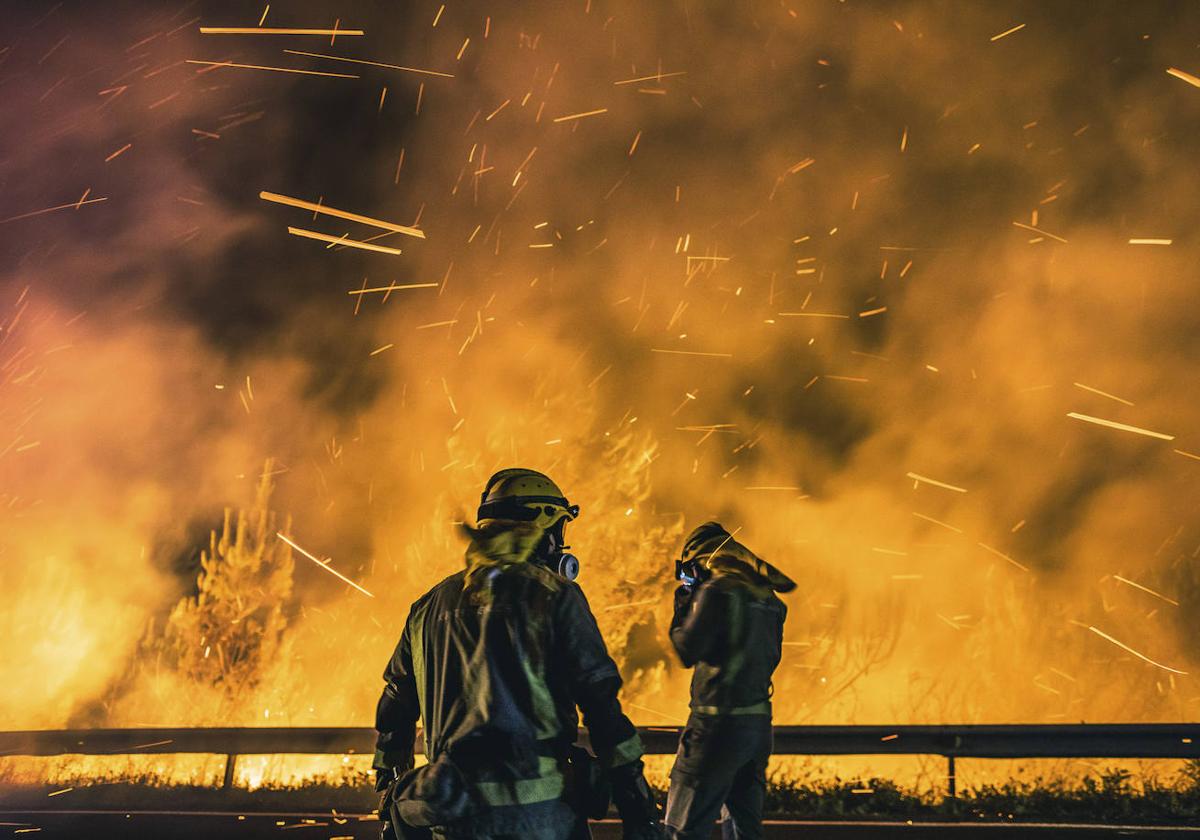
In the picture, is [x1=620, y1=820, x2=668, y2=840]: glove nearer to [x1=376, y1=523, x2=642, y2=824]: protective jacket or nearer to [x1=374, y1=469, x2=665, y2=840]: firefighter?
[x1=374, y1=469, x2=665, y2=840]: firefighter

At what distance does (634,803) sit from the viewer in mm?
2939

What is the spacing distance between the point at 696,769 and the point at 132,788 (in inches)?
303

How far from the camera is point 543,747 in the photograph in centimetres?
295

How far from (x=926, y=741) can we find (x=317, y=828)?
5030 mm

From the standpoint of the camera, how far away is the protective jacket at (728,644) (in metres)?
5.38

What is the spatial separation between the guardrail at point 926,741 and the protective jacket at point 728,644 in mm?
3311

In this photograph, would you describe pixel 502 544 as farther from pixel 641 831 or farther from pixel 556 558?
pixel 641 831

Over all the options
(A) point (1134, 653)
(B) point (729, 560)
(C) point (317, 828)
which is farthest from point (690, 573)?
(A) point (1134, 653)

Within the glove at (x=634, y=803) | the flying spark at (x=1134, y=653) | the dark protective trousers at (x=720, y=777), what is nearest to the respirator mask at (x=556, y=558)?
the glove at (x=634, y=803)

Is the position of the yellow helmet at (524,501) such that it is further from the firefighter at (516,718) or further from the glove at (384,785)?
the glove at (384,785)

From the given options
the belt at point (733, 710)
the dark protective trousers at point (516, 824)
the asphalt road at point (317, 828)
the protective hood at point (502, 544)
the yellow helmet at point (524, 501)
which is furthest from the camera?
the asphalt road at point (317, 828)

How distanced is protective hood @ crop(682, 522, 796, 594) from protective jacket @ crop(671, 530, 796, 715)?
0.02m

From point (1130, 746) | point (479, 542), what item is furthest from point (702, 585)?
point (1130, 746)

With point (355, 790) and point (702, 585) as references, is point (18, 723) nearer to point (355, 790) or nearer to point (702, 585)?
point (355, 790)
